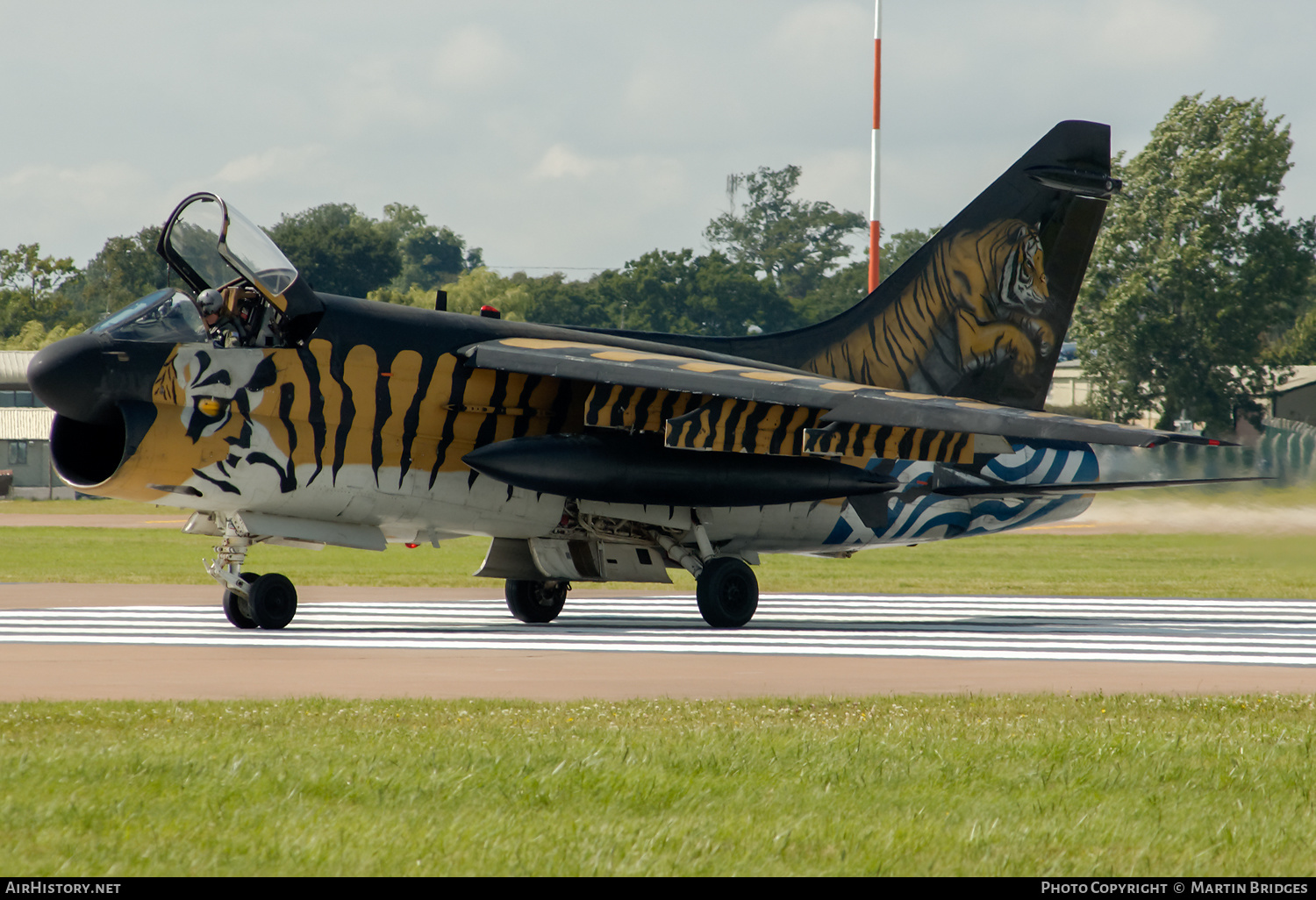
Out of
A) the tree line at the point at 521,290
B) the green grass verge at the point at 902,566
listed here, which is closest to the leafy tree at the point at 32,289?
the tree line at the point at 521,290

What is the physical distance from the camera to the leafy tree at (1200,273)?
69500 millimetres

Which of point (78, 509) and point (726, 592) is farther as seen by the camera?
point (78, 509)

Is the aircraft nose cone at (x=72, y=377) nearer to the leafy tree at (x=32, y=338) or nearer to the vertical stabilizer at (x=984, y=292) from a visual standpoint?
the vertical stabilizer at (x=984, y=292)

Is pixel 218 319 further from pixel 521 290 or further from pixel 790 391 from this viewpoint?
pixel 521 290

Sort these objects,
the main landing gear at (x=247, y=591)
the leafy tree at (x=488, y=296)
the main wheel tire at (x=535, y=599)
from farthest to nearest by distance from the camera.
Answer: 1. the leafy tree at (x=488, y=296)
2. the main wheel tire at (x=535, y=599)
3. the main landing gear at (x=247, y=591)

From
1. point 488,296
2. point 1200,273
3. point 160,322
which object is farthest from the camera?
point 488,296

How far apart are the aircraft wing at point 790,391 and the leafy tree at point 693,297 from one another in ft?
312

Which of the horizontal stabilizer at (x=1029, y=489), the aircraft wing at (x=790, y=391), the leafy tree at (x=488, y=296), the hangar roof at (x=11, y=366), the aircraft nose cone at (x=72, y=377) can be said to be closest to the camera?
the aircraft nose cone at (x=72, y=377)

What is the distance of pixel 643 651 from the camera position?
44.5ft

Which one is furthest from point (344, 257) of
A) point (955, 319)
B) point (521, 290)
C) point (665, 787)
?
point (665, 787)

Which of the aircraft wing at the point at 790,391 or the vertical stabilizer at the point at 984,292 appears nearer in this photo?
the aircraft wing at the point at 790,391

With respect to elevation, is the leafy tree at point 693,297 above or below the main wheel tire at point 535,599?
above

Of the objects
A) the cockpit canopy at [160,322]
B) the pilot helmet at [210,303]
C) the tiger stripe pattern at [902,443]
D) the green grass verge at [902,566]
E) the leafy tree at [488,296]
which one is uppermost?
the leafy tree at [488,296]

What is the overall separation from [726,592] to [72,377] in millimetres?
7457
